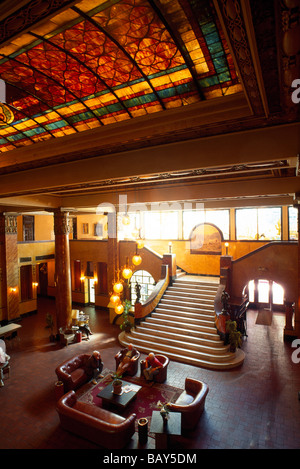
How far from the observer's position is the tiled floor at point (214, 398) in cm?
616

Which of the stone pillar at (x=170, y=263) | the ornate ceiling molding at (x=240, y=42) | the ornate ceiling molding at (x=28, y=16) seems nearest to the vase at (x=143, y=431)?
the ornate ceiling molding at (x=240, y=42)

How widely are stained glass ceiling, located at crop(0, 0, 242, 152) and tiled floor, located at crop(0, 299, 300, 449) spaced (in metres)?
7.48

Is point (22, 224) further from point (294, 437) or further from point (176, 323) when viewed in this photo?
point (294, 437)

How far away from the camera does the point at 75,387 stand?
8297 mm

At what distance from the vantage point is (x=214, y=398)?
772cm

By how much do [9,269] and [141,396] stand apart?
435 inches

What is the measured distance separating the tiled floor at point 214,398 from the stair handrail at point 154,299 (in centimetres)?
176

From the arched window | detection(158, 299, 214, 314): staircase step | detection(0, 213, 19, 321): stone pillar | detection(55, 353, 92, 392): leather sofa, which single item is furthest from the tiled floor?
the arched window

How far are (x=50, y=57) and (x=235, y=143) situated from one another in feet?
10.9

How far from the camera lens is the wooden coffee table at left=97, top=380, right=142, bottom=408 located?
6992 millimetres

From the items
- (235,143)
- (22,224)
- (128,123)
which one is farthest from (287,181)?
(22,224)

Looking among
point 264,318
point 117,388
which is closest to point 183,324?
point 117,388

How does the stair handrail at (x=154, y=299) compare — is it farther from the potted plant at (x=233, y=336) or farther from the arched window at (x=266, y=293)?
the arched window at (x=266, y=293)
